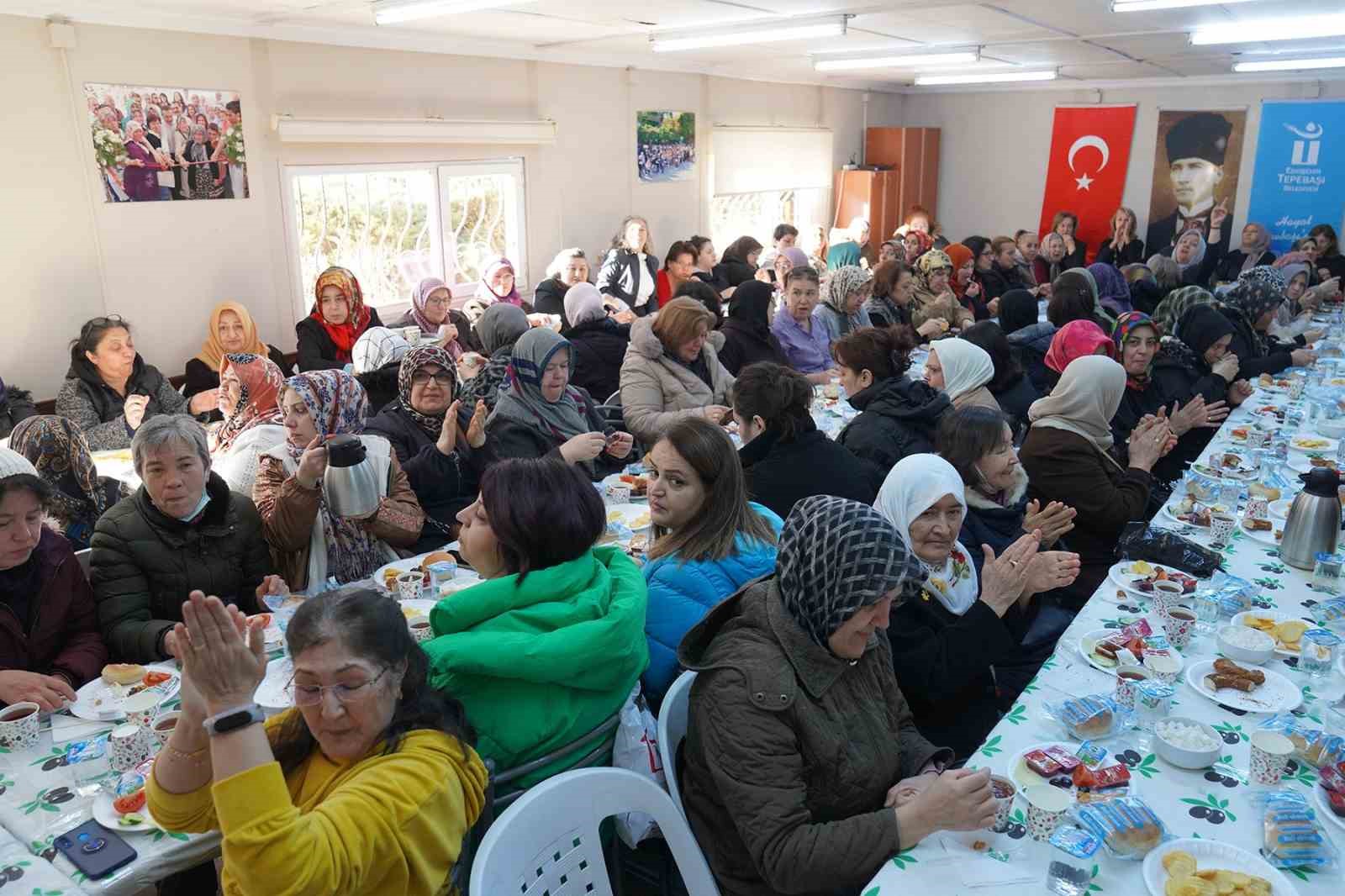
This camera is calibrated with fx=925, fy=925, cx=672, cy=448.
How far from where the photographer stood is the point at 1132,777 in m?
Answer: 1.97

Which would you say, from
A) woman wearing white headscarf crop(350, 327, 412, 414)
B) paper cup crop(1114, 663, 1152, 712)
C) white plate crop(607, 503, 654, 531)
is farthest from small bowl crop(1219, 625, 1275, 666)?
woman wearing white headscarf crop(350, 327, 412, 414)

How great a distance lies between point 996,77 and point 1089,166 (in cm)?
252

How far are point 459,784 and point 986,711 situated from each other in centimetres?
159

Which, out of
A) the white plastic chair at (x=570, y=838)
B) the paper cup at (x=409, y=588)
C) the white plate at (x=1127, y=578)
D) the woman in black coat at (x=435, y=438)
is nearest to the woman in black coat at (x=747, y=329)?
the woman in black coat at (x=435, y=438)

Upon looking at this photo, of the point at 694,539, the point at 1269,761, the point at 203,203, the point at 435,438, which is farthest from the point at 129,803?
the point at 203,203

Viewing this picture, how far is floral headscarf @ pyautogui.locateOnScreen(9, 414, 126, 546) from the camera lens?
3365mm

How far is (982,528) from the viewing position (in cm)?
302

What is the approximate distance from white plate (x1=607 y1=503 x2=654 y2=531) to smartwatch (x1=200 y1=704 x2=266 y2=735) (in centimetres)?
196

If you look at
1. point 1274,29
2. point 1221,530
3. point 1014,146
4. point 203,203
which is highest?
point 1274,29

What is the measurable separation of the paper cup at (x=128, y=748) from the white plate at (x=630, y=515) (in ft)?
5.60

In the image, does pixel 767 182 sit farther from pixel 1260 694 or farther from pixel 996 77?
pixel 1260 694

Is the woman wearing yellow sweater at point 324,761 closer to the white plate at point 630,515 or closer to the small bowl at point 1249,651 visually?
the white plate at point 630,515

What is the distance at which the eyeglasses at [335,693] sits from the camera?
1.60m

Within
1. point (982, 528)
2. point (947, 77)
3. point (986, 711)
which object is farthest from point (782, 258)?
point (986, 711)
